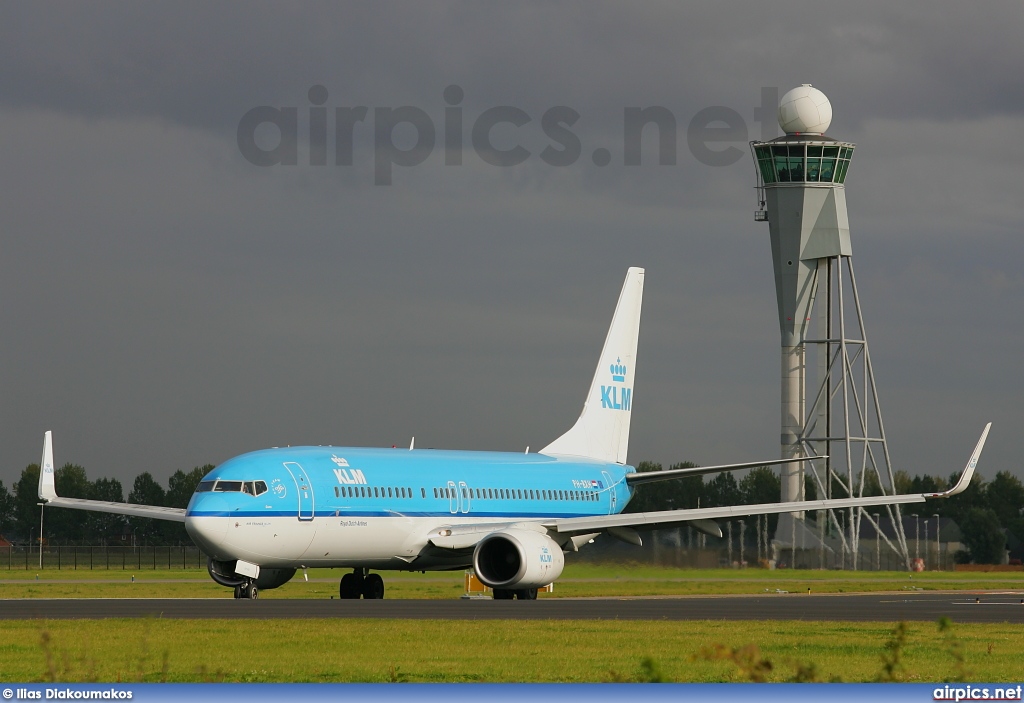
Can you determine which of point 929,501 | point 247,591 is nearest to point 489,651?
point 247,591

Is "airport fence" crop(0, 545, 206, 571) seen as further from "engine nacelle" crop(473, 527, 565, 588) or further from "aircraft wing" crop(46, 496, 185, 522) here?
"engine nacelle" crop(473, 527, 565, 588)

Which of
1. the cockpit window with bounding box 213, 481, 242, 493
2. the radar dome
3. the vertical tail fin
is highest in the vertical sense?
the radar dome

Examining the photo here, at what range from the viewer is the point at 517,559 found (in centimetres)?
4053

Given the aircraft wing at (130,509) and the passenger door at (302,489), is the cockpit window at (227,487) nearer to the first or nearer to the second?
the passenger door at (302,489)

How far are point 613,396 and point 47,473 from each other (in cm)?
1927

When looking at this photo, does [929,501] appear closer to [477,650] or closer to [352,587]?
[352,587]

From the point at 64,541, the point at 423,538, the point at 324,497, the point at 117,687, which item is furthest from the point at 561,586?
the point at 64,541

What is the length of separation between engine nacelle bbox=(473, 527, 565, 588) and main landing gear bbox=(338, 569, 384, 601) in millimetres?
3704

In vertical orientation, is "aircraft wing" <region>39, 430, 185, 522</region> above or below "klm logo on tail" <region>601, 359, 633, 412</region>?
below

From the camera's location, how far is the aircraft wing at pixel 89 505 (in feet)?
136

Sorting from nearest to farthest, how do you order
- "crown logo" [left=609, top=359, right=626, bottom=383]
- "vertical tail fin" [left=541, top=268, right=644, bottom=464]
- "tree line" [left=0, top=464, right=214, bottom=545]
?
1. "vertical tail fin" [left=541, top=268, right=644, bottom=464]
2. "crown logo" [left=609, top=359, right=626, bottom=383]
3. "tree line" [left=0, top=464, right=214, bottom=545]

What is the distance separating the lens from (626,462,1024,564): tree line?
80812mm

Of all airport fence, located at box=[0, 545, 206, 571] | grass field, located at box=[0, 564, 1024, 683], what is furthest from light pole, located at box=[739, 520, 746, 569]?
grass field, located at box=[0, 564, 1024, 683]

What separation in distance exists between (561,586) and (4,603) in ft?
65.1
